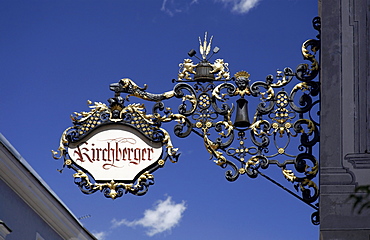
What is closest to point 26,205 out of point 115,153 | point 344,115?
point 115,153

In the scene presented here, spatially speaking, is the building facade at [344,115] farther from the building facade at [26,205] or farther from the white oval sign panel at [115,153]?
the building facade at [26,205]

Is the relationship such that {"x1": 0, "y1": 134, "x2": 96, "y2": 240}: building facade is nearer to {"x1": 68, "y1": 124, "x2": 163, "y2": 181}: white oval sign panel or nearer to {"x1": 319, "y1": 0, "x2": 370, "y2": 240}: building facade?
{"x1": 68, "y1": 124, "x2": 163, "y2": 181}: white oval sign panel

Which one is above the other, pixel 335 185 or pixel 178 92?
pixel 178 92

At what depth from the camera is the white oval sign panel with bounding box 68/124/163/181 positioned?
50.7 feet

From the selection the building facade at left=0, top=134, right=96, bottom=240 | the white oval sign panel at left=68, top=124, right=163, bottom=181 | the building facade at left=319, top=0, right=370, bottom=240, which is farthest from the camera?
the building facade at left=0, top=134, right=96, bottom=240

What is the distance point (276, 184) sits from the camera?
14562mm

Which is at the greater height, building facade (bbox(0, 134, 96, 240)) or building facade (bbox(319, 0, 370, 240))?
building facade (bbox(319, 0, 370, 240))

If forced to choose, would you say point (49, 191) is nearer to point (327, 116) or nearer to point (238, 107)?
point (238, 107)

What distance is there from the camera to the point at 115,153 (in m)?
15.6

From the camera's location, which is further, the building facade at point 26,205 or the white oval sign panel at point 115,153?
the building facade at point 26,205

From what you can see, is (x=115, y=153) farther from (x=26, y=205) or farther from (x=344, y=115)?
(x=344, y=115)

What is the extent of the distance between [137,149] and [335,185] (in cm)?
331

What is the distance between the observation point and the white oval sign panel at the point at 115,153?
50.7 ft

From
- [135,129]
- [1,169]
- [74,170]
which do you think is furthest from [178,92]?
[1,169]
